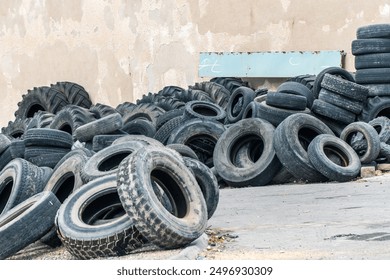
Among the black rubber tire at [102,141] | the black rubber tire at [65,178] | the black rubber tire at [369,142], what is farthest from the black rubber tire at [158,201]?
Answer: the black rubber tire at [369,142]

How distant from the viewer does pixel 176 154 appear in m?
7.39

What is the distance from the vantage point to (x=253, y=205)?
978cm

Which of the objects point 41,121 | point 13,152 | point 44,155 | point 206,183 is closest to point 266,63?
point 41,121

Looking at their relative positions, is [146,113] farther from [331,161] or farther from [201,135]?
[331,161]

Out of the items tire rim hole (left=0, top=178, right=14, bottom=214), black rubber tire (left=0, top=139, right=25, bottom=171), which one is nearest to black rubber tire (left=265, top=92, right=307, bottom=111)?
black rubber tire (left=0, top=139, right=25, bottom=171)

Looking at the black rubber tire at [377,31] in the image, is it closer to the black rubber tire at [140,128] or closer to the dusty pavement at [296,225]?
the dusty pavement at [296,225]

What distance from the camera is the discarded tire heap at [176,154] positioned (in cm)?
670

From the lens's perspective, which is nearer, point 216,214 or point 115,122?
point 216,214

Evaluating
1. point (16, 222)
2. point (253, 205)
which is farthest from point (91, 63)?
point (16, 222)

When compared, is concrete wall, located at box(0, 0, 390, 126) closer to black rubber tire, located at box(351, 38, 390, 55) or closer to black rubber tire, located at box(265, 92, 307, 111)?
black rubber tire, located at box(351, 38, 390, 55)

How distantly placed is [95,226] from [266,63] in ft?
36.5

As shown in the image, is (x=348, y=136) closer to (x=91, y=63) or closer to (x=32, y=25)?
(x=91, y=63)

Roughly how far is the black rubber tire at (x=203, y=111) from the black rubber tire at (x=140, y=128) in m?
0.52

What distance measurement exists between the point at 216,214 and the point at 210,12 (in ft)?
32.4
